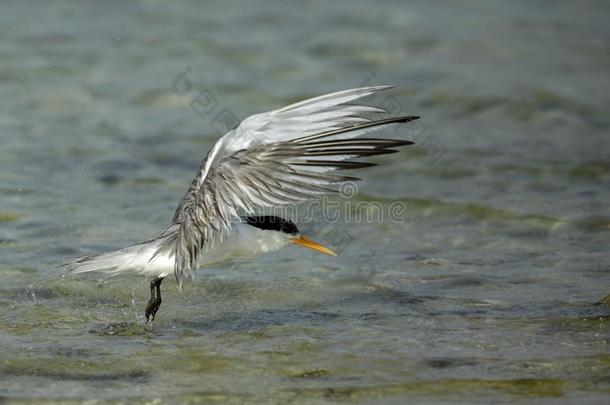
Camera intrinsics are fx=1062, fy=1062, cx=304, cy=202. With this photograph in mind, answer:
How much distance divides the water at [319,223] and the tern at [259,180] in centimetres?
36

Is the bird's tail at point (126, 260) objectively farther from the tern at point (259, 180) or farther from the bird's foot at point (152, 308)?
the bird's foot at point (152, 308)

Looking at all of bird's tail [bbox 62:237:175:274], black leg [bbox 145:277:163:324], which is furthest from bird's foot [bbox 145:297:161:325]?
bird's tail [bbox 62:237:175:274]

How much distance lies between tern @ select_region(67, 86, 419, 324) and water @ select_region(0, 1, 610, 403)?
1.19 ft

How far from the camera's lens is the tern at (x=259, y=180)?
457cm

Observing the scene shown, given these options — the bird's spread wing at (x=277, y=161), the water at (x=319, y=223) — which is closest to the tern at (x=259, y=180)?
the bird's spread wing at (x=277, y=161)

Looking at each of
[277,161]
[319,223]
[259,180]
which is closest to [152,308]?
[259,180]

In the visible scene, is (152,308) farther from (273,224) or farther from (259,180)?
(259,180)

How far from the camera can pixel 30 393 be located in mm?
4383

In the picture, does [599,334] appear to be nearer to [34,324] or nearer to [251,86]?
[34,324]

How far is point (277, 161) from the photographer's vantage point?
15.2 ft

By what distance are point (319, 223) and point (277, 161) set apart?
2898 mm

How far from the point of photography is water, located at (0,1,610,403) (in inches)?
187

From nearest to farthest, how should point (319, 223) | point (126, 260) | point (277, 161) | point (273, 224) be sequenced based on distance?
point (277, 161) → point (126, 260) → point (273, 224) → point (319, 223)

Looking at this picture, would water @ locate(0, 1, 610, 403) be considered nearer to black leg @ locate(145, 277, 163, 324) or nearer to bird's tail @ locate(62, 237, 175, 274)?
black leg @ locate(145, 277, 163, 324)
